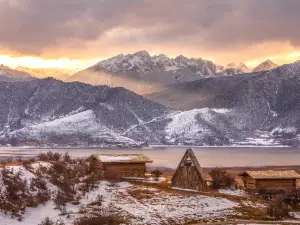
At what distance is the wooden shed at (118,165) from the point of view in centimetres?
5638

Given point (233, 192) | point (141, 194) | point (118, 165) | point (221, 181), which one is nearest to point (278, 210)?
point (233, 192)

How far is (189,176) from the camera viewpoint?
5525cm

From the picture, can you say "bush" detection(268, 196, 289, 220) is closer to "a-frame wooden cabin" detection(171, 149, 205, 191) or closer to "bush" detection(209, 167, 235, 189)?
"a-frame wooden cabin" detection(171, 149, 205, 191)

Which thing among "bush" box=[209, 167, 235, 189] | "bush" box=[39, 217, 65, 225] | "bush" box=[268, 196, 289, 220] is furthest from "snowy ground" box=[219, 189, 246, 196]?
"bush" box=[39, 217, 65, 225]

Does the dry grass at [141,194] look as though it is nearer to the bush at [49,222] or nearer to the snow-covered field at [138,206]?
the snow-covered field at [138,206]

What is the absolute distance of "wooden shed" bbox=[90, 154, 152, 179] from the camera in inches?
2219

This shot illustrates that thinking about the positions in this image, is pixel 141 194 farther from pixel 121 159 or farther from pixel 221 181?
pixel 221 181

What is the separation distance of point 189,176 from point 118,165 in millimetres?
8139

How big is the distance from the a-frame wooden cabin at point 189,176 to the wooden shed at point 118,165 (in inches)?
183

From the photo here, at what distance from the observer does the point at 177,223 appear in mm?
42188

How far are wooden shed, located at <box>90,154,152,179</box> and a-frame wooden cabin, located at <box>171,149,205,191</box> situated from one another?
4.65 metres

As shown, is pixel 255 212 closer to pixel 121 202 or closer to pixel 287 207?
pixel 287 207

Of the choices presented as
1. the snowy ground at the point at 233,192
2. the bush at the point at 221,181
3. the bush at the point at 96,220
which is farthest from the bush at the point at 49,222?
the bush at the point at 221,181

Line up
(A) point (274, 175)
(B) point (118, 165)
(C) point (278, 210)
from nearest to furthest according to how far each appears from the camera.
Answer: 1. (C) point (278, 210)
2. (B) point (118, 165)
3. (A) point (274, 175)
